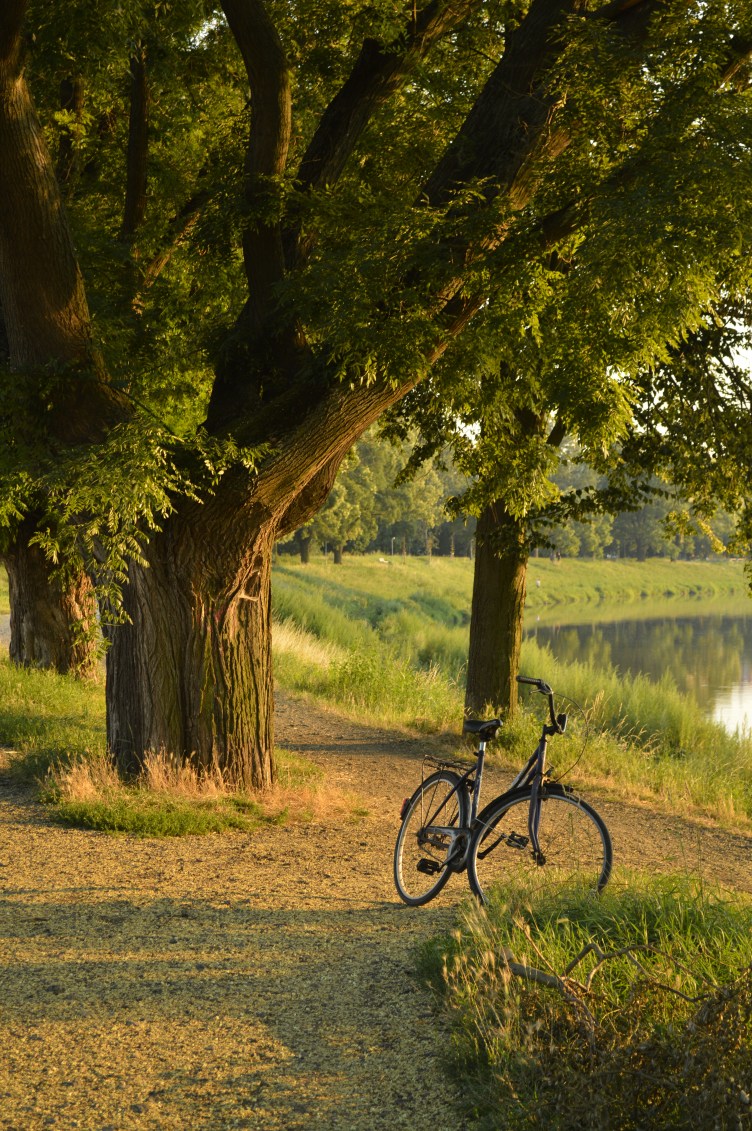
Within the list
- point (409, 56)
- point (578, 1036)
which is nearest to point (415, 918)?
point (578, 1036)

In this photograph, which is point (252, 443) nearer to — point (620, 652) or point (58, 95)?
point (58, 95)

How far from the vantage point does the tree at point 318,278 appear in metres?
6.29

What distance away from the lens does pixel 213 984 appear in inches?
172

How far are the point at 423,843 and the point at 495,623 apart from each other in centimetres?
681

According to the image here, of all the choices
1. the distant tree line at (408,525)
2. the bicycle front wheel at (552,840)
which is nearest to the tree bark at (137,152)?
the bicycle front wheel at (552,840)

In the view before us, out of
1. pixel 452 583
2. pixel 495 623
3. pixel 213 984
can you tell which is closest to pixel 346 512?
pixel 452 583

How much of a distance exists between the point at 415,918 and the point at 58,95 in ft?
32.8

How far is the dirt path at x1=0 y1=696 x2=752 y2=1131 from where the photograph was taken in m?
3.38

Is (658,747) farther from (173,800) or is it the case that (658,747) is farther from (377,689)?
(173,800)

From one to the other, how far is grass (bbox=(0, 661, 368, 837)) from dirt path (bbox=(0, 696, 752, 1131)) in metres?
0.20

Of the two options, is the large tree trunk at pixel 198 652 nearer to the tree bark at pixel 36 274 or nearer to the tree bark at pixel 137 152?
the tree bark at pixel 36 274

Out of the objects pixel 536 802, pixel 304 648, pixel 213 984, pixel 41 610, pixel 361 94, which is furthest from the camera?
pixel 304 648

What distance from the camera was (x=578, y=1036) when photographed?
3.22 metres

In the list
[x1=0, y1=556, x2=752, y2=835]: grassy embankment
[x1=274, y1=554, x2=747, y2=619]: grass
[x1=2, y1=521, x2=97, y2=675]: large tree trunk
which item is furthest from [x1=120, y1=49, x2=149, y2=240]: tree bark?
[x1=274, y1=554, x2=747, y2=619]: grass
